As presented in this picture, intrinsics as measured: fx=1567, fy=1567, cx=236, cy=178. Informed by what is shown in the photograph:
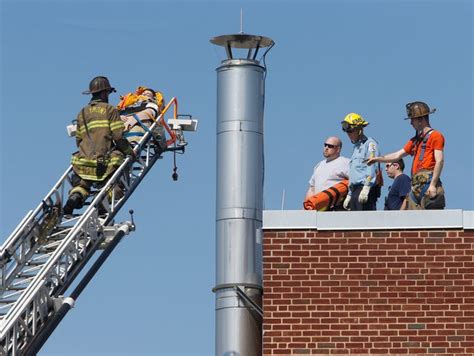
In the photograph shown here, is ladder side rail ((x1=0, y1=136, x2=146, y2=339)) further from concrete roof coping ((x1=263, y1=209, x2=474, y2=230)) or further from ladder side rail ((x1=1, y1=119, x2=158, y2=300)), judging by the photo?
concrete roof coping ((x1=263, y1=209, x2=474, y2=230))

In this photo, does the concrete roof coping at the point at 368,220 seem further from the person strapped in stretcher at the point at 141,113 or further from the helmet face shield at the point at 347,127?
the person strapped in stretcher at the point at 141,113

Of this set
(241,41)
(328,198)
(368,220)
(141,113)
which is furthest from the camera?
(141,113)

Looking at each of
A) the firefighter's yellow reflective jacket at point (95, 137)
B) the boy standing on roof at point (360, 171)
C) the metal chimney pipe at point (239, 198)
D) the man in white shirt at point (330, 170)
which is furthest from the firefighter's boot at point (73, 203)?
the boy standing on roof at point (360, 171)

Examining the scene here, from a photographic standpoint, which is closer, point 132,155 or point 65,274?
point 65,274

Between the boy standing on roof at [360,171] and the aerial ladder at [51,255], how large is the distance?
336 centimetres

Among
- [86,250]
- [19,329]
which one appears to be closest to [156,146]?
[86,250]

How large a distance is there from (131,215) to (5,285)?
2103 mm

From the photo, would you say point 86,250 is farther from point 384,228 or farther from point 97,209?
point 384,228

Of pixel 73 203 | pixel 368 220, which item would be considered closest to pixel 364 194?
pixel 368 220

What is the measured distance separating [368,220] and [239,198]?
218 cm

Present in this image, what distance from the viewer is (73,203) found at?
63.3 ft

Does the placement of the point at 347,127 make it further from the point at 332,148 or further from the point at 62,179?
the point at 62,179

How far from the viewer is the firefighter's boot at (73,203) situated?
19297mm

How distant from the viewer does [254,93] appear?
726 inches
